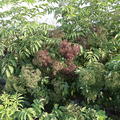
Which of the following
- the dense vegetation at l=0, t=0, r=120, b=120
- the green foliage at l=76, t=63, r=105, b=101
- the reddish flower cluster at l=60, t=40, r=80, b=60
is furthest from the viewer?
the reddish flower cluster at l=60, t=40, r=80, b=60

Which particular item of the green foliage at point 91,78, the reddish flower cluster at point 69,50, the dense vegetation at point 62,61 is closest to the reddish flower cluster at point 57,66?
the dense vegetation at point 62,61

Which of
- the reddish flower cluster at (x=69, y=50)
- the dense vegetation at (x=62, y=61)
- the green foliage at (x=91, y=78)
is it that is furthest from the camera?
the reddish flower cluster at (x=69, y=50)

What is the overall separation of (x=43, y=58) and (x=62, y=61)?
0.31 m

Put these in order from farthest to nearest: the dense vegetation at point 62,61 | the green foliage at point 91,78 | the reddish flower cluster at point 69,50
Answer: the reddish flower cluster at point 69,50
the dense vegetation at point 62,61
the green foliage at point 91,78

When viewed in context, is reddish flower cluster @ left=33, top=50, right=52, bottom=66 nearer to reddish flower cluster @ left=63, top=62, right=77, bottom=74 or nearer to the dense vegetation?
the dense vegetation

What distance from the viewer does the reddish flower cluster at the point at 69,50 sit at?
115 inches

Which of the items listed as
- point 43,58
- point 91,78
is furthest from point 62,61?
point 91,78

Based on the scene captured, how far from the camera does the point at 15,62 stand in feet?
10.4

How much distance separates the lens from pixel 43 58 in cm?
292

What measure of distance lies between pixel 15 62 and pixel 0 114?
0.87 m

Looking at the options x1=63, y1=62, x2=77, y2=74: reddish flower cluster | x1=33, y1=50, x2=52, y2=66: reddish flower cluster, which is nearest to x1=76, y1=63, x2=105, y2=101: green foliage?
x1=63, y1=62, x2=77, y2=74: reddish flower cluster

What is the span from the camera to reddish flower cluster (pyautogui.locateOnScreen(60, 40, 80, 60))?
2.93m

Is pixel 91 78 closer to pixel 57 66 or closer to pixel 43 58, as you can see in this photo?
pixel 57 66

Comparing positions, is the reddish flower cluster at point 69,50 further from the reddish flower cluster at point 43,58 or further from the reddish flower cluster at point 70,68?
the reddish flower cluster at point 43,58
